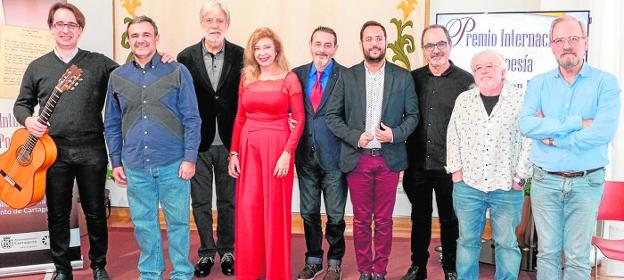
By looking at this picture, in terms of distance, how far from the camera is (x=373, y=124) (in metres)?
3.37

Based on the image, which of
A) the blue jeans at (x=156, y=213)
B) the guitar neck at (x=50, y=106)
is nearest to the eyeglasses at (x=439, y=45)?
the blue jeans at (x=156, y=213)

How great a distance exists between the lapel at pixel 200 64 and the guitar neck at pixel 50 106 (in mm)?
867

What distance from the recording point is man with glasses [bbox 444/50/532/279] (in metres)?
3.01

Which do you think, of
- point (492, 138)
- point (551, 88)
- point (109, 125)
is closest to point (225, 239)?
point (109, 125)

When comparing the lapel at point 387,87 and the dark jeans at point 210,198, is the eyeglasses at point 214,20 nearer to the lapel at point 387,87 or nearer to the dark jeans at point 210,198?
the dark jeans at point 210,198

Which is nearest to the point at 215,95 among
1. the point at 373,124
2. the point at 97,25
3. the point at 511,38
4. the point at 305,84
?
the point at 305,84

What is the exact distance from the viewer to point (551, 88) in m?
2.83

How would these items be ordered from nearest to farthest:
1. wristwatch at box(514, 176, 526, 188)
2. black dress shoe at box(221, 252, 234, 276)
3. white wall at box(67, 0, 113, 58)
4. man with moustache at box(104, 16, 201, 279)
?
1. wristwatch at box(514, 176, 526, 188)
2. man with moustache at box(104, 16, 201, 279)
3. black dress shoe at box(221, 252, 234, 276)
4. white wall at box(67, 0, 113, 58)

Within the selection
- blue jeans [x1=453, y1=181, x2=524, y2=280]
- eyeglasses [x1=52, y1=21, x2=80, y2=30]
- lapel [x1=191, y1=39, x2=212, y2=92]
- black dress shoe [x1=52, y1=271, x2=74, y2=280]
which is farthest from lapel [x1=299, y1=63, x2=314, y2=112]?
black dress shoe [x1=52, y1=271, x2=74, y2=280]

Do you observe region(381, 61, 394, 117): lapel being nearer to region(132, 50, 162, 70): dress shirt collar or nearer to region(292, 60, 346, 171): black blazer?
region(292, 60, 346, 171): black blazer

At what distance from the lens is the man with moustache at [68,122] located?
340 centimetres

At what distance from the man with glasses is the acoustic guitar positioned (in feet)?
7.54

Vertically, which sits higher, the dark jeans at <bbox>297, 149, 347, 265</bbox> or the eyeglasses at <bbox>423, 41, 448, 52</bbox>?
the eyeglasses at <bbox>423, 41, 448, 52</bbox>

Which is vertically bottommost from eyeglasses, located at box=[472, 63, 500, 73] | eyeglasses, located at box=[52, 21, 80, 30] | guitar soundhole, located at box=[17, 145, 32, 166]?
guitar soundhole, located at box=[17, 145, 32, 166]
